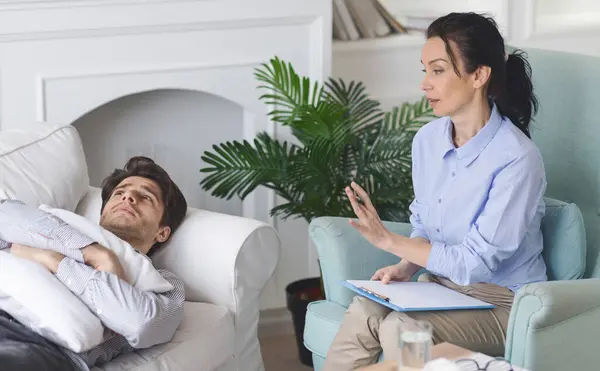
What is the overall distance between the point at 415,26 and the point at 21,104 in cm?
160

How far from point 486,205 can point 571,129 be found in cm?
51

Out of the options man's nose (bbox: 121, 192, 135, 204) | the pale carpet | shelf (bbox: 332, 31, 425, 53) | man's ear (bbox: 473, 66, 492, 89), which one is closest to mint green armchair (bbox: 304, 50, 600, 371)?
man's ear (bbox: 473, 66, 492, 89)

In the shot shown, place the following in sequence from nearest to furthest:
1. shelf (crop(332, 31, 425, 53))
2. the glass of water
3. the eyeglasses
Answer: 1. the glass of water
2. the eyeglasses
3. shelf (crop(332, 31, 425, 53))

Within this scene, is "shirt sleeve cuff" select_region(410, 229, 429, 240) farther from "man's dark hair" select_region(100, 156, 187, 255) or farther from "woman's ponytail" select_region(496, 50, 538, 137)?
"man's dark hair" select_region(100, 156, 187, 255)

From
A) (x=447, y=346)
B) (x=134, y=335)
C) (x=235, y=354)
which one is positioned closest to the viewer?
(x=447, y=346)

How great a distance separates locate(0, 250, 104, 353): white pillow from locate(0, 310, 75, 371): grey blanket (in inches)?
1.1

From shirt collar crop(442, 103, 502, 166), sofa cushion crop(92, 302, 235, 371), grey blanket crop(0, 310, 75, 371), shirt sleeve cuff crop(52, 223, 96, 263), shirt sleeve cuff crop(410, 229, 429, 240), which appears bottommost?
sofa cushion crop(92, 302, 235, 371)

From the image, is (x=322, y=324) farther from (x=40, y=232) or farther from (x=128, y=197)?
(x=40, y=232)

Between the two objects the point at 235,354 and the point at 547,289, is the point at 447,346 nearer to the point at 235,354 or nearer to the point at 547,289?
the point at 547,289

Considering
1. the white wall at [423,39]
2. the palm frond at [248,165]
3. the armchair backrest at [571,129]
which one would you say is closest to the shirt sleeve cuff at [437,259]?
the armchair backrest at [571,129]

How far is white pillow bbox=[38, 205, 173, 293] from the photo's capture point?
8.03 ft

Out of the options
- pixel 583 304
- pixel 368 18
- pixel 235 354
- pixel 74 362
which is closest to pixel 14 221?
pixel 74 362

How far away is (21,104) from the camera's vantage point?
10.6 feet

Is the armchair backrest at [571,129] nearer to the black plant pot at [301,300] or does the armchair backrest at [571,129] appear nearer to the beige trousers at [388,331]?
the beige trousers at [388,331]
